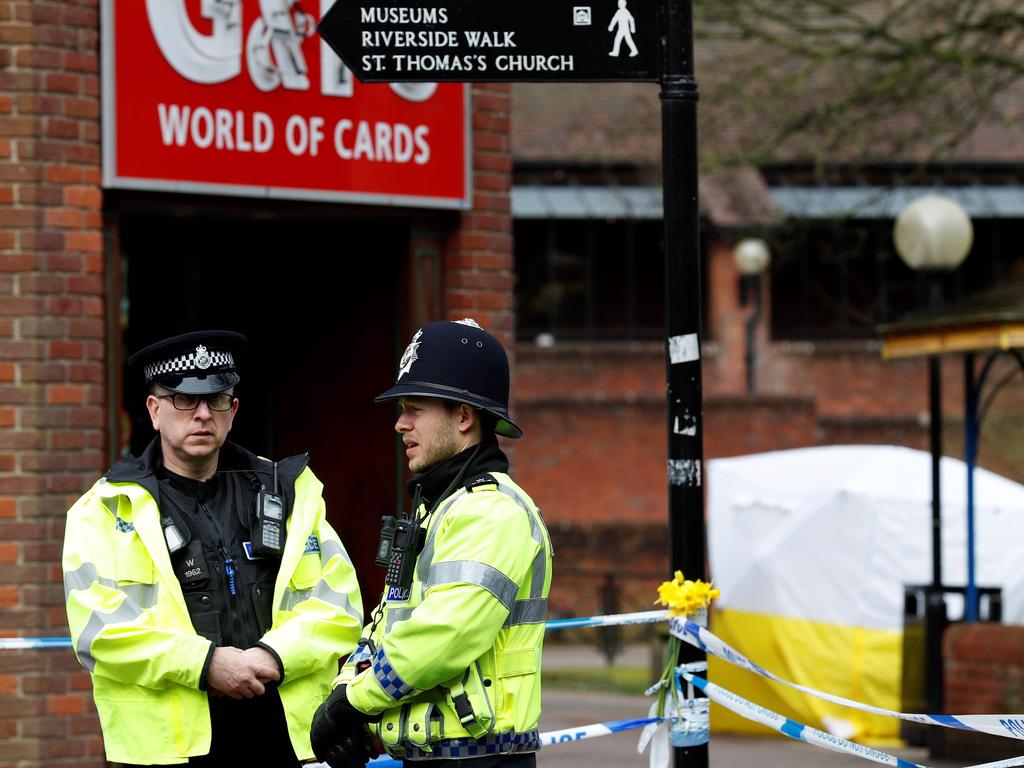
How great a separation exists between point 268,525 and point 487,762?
3.39ft

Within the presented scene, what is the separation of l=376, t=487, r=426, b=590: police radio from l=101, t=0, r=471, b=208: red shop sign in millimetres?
3341

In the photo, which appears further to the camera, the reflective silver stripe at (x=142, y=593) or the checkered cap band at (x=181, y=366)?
the checkered cap band at (x=181, y=366)

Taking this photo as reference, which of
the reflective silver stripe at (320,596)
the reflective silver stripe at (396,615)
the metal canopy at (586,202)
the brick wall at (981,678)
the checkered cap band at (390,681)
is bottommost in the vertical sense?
the brick wall at (981,678)

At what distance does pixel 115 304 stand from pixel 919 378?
23321mm

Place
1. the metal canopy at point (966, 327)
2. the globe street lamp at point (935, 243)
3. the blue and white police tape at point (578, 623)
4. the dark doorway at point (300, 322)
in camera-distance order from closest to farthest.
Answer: the blue and white police tape at point (578, 623)
the dark doorway at point (300, 322)
the metal canopy at point (966, 327)
the globe street lamp at point (935, 243)

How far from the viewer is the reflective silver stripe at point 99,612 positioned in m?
Result: 4.48

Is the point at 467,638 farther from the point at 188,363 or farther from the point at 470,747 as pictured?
the point at 188,363

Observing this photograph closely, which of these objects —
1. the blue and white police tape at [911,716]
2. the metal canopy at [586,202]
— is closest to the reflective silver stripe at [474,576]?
the blue and white police tape at [911,716]

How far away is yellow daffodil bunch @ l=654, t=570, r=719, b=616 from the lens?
5211 millimetres

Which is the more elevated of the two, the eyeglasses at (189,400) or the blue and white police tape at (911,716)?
the eyeglasses at (189,400)

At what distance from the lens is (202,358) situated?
191 inches

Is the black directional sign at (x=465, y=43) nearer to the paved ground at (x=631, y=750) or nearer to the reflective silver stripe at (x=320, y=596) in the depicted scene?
the reflective silver stripe at (x=320, y=596)

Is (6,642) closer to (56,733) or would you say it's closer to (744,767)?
(56,733)

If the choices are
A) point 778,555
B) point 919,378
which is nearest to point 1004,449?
point 919,378
